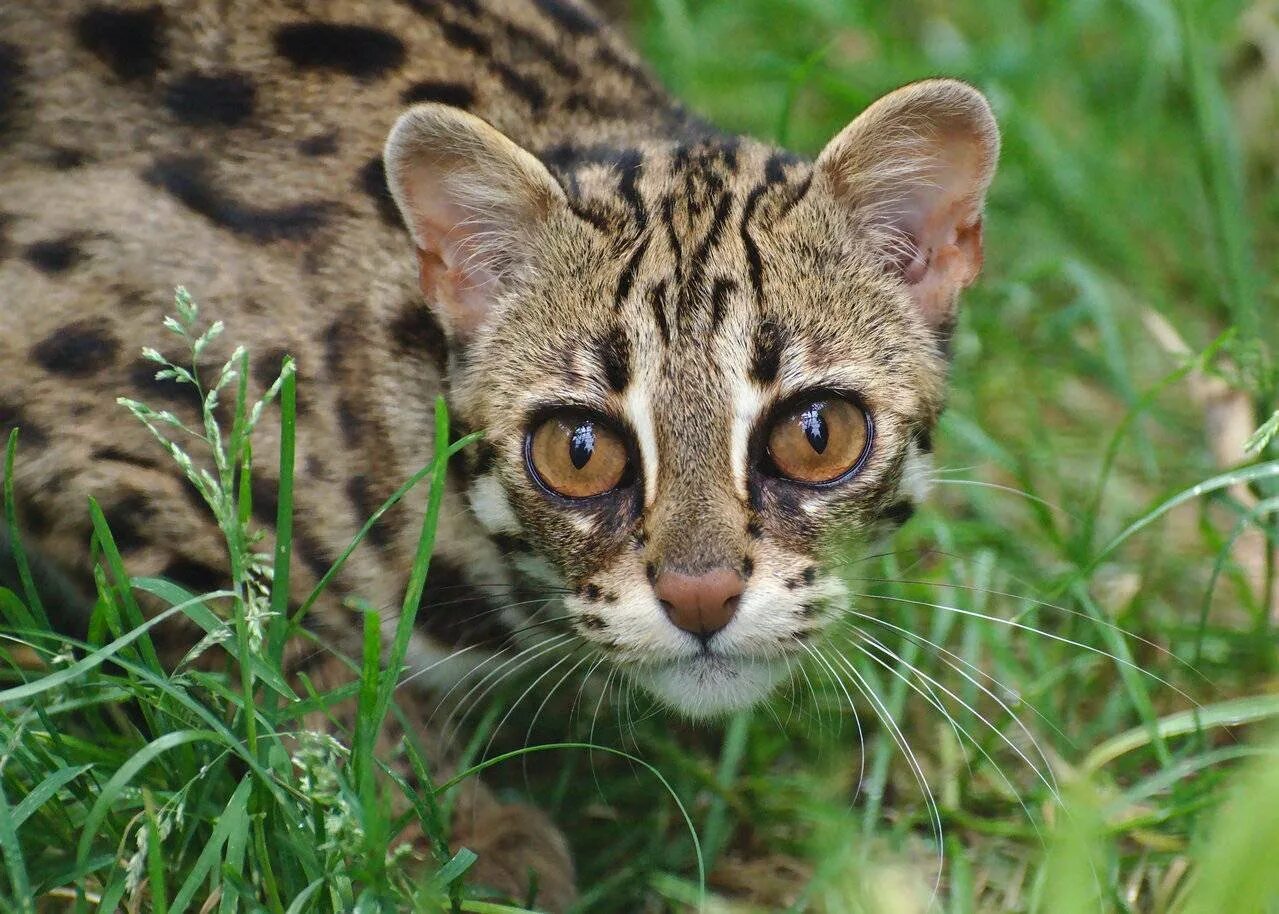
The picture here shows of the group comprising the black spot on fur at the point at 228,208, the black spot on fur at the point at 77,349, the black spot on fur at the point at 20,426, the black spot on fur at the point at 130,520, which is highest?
the black spot on fur at the point at 228,208

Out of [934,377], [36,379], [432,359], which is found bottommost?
[36,379]

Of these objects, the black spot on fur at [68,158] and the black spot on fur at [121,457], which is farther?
the black spot on fur at [68,158]

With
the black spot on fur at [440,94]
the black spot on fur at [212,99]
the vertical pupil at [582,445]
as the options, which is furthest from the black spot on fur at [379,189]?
the vertical pupil at [582,445]

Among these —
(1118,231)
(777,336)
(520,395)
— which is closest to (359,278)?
(520,395)

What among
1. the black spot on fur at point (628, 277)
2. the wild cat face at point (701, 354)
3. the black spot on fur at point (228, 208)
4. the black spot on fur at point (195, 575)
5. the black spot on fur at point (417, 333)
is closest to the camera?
the wild cat face at point (701, 354)

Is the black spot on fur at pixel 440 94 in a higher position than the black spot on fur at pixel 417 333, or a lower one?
higher

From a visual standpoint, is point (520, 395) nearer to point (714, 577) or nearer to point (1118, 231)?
point (714, 577)

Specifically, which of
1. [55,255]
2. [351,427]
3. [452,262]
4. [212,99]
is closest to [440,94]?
[212,99]

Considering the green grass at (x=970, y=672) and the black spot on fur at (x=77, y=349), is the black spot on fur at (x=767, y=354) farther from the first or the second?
the black spot on fur at (x=77, y=349)
